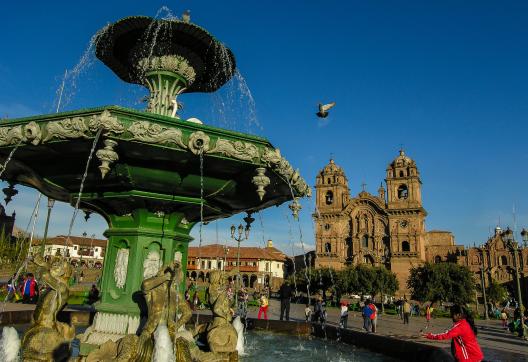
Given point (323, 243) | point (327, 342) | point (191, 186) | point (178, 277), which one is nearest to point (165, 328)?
point (178, 277)

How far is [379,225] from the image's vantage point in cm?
6375

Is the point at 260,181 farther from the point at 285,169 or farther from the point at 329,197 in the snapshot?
the point at 329,197

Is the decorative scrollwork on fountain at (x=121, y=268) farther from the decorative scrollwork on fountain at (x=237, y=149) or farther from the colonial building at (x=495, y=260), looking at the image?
the colonial building at (x=495, y=260)

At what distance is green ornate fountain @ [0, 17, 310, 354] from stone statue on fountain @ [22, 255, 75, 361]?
0.77m

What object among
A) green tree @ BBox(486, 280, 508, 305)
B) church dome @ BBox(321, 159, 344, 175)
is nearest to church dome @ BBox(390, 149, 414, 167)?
church dome @ BBox(321, 159, 344, 175)

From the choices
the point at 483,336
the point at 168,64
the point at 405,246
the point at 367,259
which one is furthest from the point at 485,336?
the point at 367,259

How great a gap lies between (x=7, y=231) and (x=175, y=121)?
9486cm

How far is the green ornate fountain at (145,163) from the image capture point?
4.46m

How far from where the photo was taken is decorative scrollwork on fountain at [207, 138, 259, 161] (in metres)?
4.71

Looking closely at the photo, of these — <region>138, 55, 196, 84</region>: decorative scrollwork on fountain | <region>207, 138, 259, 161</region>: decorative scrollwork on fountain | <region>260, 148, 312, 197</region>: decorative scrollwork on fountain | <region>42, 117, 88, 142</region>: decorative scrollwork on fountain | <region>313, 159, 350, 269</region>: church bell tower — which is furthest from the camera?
<region>313, 159, 350, 269</region>: church bell tower

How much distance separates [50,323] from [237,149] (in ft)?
9.60

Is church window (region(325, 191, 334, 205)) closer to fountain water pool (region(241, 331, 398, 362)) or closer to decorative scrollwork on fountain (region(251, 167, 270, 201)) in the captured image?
fountain water pool (region(241, 331, 398, 362))

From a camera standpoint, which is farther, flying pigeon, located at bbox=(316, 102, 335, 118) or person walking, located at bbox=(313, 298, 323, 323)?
person walking, located at bbox=(313, 298, 323, 323)

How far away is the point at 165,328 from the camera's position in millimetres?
4762
